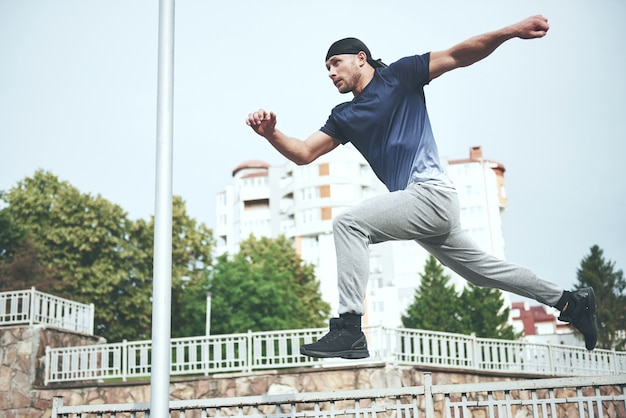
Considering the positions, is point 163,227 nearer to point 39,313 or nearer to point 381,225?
point 381,225

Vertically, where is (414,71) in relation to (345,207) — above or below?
below

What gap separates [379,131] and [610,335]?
2453 inches

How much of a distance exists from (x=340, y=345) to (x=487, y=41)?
195 centimetres

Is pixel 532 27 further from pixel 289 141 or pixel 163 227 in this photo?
pixel 163 227

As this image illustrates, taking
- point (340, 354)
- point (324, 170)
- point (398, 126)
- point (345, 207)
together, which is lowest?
point (340, 354)

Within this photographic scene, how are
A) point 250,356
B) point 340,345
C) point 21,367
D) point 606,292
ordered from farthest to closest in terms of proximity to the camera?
point 606,292 → point 21,367 → point 250,356 → point 340,345

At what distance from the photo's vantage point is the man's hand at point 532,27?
13.2ft

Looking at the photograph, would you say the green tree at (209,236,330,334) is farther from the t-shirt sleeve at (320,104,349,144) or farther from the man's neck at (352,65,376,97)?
the man's neck at (352,65,376,97)

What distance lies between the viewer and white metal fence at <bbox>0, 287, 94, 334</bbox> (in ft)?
66.3

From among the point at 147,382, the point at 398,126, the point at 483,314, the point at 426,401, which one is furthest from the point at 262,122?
the point at 483,314

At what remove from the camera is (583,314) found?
15.3 ft

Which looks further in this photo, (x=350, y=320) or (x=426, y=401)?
(x=426, y=401)

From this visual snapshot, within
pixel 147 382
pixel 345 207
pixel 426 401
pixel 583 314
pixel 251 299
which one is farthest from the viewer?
pixel 345 207

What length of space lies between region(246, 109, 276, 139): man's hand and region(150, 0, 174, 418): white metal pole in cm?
54
